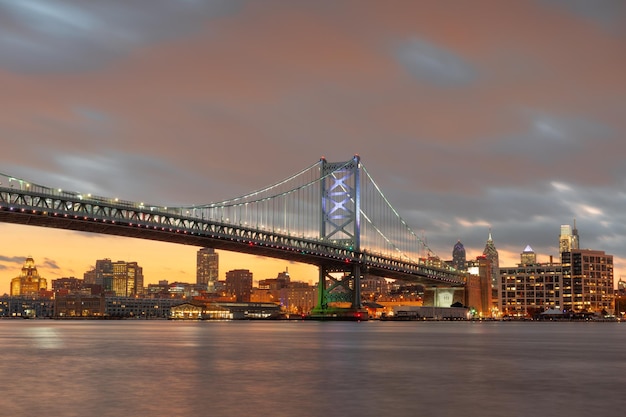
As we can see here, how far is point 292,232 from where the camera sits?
120250 mm

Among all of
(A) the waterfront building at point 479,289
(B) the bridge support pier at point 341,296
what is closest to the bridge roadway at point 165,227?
(B) the bridge support pier at point 341,296

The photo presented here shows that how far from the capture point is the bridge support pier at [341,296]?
4830 inches

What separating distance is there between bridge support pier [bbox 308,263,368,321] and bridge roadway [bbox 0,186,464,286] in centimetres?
154

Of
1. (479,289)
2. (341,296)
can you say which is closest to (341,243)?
(341,296)

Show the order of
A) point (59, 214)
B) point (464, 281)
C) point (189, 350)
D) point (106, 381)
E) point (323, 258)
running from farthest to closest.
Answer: point (464, 281) → point (323, 258) → point (59, 214) → point (189, 350) → point (106, 381)

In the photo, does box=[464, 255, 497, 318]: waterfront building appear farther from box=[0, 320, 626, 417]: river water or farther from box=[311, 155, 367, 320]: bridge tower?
box=[0, 320, 626, 417]: river water

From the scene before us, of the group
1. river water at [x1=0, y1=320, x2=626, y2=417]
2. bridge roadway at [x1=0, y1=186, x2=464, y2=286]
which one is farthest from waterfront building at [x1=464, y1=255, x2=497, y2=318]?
river water at [x1=0, y1=320, x2=626, y2=417]

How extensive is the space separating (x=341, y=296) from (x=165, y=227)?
37.1m

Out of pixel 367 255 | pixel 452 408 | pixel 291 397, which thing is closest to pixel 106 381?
pixel 291 397

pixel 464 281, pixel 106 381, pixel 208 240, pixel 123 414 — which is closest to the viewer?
pixel 123 414

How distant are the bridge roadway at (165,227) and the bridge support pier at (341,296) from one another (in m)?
1.54

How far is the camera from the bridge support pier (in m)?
123

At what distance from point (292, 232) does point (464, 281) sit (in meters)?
67.6

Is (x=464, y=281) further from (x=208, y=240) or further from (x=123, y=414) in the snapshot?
(x=123, y=414)
